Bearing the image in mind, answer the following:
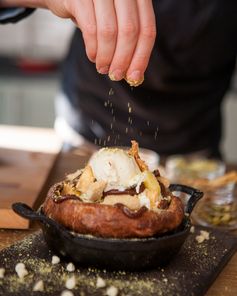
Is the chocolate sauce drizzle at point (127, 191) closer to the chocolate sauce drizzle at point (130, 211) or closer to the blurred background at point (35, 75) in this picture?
the chocolate sauce drizzle at point (130, 211)

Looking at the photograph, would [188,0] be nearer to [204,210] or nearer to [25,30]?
[204,210]

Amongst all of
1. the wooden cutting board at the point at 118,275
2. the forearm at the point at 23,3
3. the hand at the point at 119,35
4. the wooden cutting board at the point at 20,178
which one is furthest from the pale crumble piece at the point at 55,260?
the forearm at the point at 23,3

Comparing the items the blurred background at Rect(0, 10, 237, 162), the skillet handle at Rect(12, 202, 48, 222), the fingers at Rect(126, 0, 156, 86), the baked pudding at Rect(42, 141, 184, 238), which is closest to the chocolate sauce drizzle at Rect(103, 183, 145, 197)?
the baked pudding at Rect(42, 141, 184, 238)

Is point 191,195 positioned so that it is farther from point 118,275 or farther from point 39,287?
point 39,287

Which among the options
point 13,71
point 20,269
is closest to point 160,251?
point 20,269

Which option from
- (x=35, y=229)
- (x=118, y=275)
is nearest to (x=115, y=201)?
(x=118, y=275)
